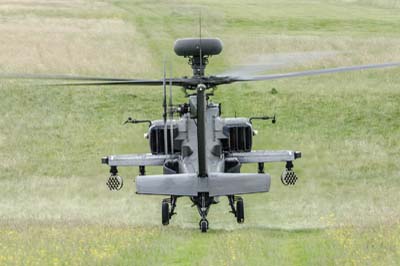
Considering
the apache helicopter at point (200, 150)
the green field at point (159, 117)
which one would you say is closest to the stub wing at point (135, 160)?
the apache helicopter at point (200, 150)

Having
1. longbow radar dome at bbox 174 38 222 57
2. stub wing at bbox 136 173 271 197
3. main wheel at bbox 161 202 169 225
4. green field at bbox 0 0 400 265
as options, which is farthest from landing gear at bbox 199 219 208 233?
longbow radar dome at bbox 174 38 222 57

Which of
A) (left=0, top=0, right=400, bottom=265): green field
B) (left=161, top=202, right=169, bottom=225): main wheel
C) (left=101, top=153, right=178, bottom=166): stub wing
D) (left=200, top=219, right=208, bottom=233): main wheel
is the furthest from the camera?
(left=101, top=153, right=178, bottom=166): stub wing

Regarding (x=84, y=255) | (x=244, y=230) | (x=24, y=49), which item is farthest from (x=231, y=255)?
(x=24, y=49)

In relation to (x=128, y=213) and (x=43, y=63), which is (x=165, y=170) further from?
(x=43, y=63)

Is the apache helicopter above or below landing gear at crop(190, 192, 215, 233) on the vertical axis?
above

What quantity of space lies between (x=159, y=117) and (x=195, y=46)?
21.5 meters

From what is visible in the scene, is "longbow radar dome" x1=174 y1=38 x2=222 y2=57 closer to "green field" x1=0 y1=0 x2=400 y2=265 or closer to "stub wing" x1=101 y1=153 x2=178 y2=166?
"stub wing" x1=101 y1=153 x2=178 y2=166

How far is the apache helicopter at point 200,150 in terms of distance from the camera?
19.9m

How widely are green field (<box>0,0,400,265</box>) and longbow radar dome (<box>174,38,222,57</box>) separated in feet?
13.4

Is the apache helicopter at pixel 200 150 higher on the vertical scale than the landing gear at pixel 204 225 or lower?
higher

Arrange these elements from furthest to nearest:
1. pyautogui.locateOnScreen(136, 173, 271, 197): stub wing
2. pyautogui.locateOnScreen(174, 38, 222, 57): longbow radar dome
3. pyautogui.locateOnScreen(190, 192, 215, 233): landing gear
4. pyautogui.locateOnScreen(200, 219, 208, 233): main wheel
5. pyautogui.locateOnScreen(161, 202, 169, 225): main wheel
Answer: pyautogui.locateOnScreen(174, 38, 222, 57): longbow radar dome < pyautogui.locateOnScreen(161, 202, 169, 225): main wheel < pyautogui.locateOnScreen(200, 219, 208, 233): main wheel < pyautogui.locateOnScreen(190, 192, 215, 233): landing gear < pyautogui.locateOnScreen(136, 173, 271, 197): stub wing

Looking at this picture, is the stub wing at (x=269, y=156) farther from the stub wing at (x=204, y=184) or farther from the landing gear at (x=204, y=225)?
the stub wing at (x=204, y=184)

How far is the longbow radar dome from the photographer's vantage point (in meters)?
23.9

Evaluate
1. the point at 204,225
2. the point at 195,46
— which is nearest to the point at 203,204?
the point at 204,225
